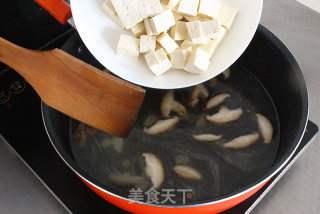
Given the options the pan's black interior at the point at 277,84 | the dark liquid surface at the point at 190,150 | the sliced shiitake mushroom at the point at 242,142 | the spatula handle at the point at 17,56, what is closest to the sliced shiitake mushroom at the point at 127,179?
the dark liquid surface at the point at 190,150

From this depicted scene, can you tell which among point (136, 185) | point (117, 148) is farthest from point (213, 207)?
point (117, 148)

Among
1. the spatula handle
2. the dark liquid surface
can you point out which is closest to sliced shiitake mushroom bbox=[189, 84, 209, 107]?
the dark liquid surface

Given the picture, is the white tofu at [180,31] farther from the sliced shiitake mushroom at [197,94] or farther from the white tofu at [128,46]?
the sliced shiitake mushroom at [197,94]

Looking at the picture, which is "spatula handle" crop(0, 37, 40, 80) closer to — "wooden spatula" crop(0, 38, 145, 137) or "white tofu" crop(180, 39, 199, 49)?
"wooden spatula" crop(0, 38, 145, 137)

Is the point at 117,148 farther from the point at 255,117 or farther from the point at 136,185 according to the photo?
the point at 255,117

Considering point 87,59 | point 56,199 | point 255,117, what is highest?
point 87,59

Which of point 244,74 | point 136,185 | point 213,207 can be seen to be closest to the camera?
point 213,207
